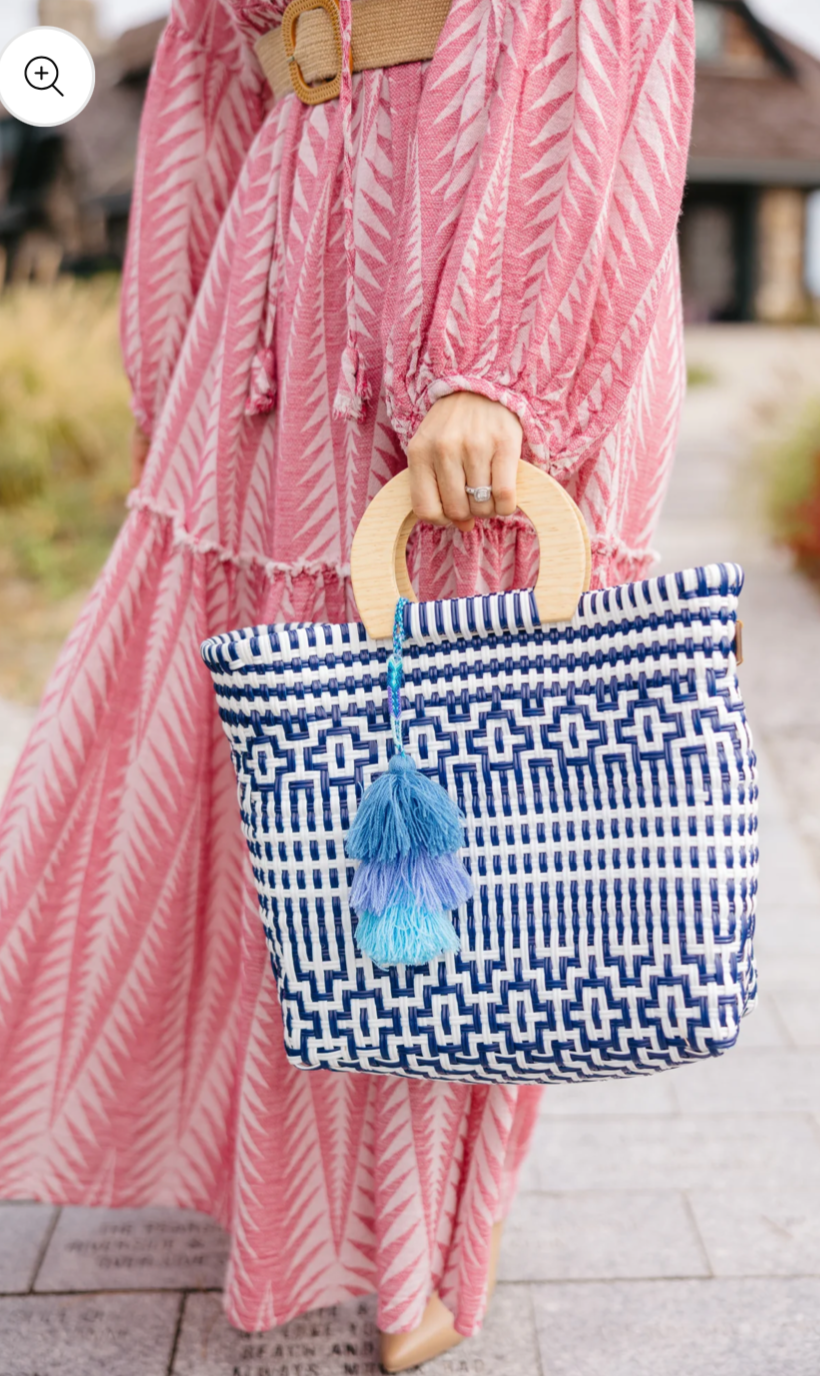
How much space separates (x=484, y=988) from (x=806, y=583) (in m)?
5.61

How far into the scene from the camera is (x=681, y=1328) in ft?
4.85

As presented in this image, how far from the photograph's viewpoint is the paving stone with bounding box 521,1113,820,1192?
177 cm

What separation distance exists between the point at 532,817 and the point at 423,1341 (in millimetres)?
727

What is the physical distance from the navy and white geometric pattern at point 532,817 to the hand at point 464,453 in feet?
0.32

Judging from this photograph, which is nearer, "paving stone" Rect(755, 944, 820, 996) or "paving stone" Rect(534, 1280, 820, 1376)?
"paving stone" Rect(534, 1280, 820, 1376)

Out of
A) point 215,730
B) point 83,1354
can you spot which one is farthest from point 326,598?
point 83,1354

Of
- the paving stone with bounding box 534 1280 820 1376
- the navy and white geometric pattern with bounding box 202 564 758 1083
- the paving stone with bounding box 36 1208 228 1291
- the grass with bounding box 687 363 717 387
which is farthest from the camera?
the grass with bounding box 687 363 717 387

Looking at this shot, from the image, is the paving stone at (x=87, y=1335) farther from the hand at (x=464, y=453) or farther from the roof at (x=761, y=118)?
the roof at (x=761, y=118)

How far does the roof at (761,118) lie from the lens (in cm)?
2373

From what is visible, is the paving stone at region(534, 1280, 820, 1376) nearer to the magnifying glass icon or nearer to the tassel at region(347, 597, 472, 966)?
the tassel at region(347, 597, 472, 966)

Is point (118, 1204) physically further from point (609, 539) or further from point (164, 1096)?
point (609, 539)

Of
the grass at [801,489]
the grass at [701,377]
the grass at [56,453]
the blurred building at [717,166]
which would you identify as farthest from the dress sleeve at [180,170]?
the blurred building at [717,166]

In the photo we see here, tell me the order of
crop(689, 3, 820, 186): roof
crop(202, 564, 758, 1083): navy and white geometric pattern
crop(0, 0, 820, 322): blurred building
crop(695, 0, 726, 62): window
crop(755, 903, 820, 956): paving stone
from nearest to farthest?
crop(202, 564, 758, 1083): navy and white geometric pattern < crop(755, 903, 820, 956): paving stone < crop(0, 0, 820, 322): blurred building < crop(689, 3, 820, 186): roof < crop(695, 0, 726, 62): window

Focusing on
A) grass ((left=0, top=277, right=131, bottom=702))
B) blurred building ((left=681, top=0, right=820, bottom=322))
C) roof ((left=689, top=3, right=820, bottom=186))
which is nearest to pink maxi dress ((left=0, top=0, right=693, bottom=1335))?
grass ((left=0, top=277, right=131, bottom=702))
